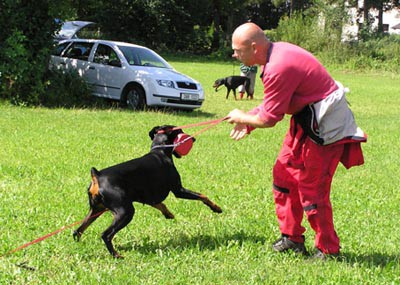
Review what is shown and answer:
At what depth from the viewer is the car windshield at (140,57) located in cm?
1449

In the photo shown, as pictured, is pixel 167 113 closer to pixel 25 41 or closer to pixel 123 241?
pixel 25 41

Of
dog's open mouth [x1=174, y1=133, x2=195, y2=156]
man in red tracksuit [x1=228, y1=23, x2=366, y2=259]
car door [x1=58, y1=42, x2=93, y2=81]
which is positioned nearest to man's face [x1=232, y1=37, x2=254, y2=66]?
man in red tracksuit [x1=228, y1=23, x2=366, y2=259]

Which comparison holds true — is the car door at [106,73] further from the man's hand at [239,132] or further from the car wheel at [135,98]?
the man's hand at [239,132]

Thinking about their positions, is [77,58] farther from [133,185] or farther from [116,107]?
[133,185]

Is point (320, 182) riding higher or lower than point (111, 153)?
higher

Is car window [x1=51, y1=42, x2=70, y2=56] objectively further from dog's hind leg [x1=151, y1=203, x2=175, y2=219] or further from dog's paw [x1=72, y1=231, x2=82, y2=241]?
dog's paw [x1=72, y1=231, x2=82, y2=241]

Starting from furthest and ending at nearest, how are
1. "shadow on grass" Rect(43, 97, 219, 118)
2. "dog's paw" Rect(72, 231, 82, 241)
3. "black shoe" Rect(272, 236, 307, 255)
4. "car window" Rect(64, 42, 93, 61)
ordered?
"car window" Rect(64, 42, 93, 61) → "shadow on grass" Rect(43, 97, 219, 118) → "dog's paw" Rect(72, 231, 82, 241) → "black shoe" Rect(272, 236, 307, 255)

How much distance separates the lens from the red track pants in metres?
4.35

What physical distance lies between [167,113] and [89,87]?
2.31 meters

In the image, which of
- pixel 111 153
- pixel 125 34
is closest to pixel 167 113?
pixel 111 153

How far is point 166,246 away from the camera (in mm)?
4891

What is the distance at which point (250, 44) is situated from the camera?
420 cm

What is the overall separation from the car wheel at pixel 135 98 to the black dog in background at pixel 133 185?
8.75 metres

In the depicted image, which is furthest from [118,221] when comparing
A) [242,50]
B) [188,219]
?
[242,50]
